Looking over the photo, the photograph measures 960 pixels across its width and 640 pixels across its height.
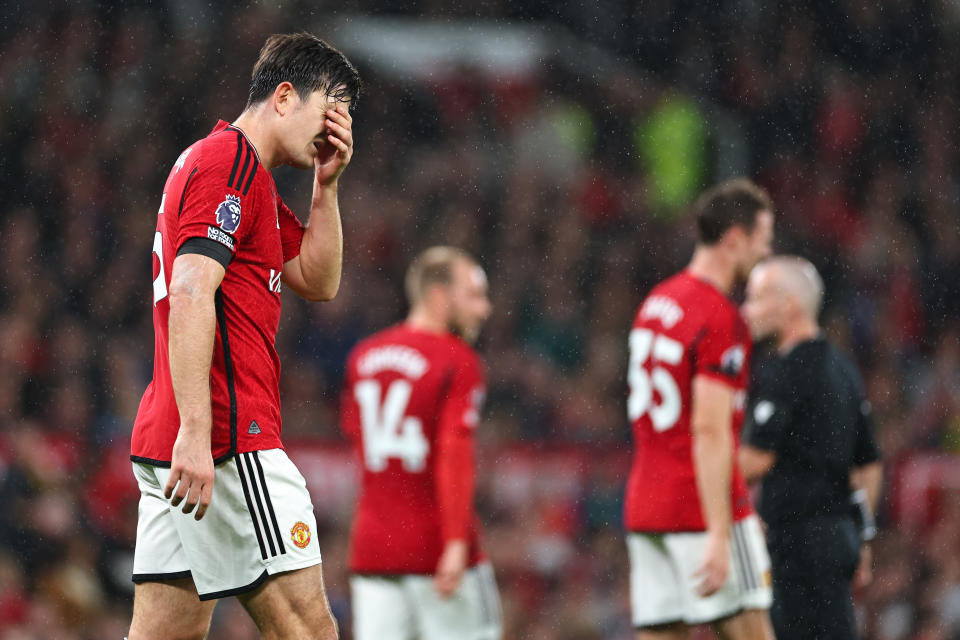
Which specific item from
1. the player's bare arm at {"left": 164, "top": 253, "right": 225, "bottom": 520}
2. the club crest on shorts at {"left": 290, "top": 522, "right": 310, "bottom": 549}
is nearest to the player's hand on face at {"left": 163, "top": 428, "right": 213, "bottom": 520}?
the player's bare arm at {"left": 164, "top": 253, "right": 225, "bottom": 520}

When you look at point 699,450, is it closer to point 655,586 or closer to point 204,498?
point 655,586

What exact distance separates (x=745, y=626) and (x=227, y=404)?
2846mm

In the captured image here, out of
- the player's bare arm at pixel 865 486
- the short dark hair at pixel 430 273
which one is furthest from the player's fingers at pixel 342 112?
the player's bare arm at pixel 865 486

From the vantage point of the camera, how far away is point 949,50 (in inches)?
569

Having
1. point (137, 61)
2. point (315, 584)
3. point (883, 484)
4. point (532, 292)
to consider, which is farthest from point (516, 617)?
point (137, 61)

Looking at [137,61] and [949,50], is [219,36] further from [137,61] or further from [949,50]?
[949,50]

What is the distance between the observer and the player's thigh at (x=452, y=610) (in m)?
5.96

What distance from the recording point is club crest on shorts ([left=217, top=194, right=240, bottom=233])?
2.97 metres

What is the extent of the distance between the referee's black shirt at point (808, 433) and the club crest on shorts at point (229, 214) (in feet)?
9.74

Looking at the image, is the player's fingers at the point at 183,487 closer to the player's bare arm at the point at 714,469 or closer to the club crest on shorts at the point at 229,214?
the club crest on shorts at the point at 229,214

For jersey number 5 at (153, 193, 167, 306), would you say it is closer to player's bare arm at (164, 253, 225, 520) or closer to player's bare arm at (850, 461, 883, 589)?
player's bare arm at (164, 253, 225, 520)

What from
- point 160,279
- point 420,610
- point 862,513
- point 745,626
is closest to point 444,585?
point 420,610

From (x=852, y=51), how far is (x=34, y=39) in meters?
8.99

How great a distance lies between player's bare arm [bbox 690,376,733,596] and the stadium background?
12.9 ft
